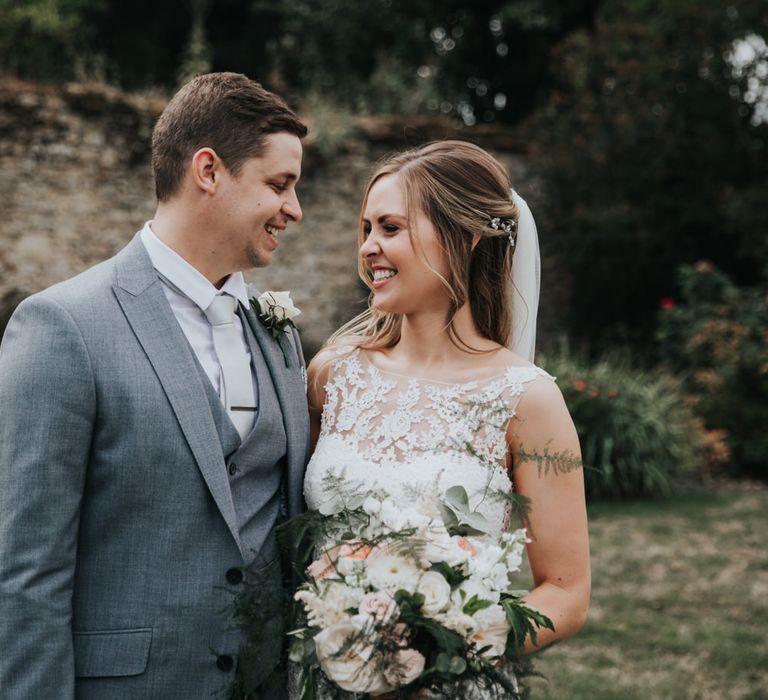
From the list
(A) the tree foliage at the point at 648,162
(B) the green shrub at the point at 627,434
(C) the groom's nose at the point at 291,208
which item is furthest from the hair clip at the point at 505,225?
(A) the tree foliage at the point at 648,162

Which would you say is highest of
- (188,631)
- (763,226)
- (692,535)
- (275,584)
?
(763,226)

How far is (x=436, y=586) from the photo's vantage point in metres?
1.89

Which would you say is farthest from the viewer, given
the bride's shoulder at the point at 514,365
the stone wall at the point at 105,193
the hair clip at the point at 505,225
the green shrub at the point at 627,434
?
the stone wall at the point at 105,193

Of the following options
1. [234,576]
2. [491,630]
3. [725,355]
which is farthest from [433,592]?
[725,355]

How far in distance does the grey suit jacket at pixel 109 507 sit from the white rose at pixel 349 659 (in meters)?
0.27

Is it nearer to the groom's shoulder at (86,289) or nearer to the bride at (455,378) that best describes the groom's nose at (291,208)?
the bride at (455,378)

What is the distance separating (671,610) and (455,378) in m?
3.91

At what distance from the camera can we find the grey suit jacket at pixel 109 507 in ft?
6.54

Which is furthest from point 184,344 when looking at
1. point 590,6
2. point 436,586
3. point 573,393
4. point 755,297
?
point 590,6

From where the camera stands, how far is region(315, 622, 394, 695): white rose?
1.84m

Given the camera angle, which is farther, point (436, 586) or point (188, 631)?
point (188, 631)

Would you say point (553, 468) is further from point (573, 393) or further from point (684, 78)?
point (684, 78)

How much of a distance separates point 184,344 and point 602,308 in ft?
37.1

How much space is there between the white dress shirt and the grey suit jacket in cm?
11
